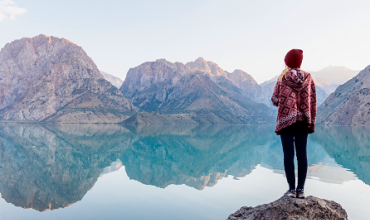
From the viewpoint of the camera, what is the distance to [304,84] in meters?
6.41

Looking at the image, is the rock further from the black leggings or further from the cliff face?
the cliff face

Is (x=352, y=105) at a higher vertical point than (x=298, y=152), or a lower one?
higher

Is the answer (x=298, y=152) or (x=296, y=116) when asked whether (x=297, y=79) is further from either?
(x=298, y=152)

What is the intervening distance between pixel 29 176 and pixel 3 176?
93.0 inches

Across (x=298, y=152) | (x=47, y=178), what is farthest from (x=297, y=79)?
(x=47, y=178)

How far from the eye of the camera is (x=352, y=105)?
462 ft

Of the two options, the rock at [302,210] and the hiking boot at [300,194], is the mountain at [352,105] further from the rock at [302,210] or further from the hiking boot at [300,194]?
the hiking boot at [300,194]

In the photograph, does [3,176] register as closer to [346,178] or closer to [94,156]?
[94,156]

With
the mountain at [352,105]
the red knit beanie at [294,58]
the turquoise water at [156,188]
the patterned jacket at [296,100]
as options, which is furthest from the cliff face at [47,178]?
the mountain at [352,105]

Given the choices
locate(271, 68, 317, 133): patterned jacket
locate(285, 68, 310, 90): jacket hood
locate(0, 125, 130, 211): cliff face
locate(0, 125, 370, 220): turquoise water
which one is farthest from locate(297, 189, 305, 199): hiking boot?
locate(0, 125, 130, 211): cliff face

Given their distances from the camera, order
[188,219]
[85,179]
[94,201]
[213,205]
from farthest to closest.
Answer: [85,179] → [94,201] → [213,205] → [188,219]

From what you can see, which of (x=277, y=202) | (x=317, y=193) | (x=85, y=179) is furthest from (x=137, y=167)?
(x=277, y=202)

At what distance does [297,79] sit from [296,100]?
0.54 meters

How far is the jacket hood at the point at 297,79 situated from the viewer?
6355 mm
